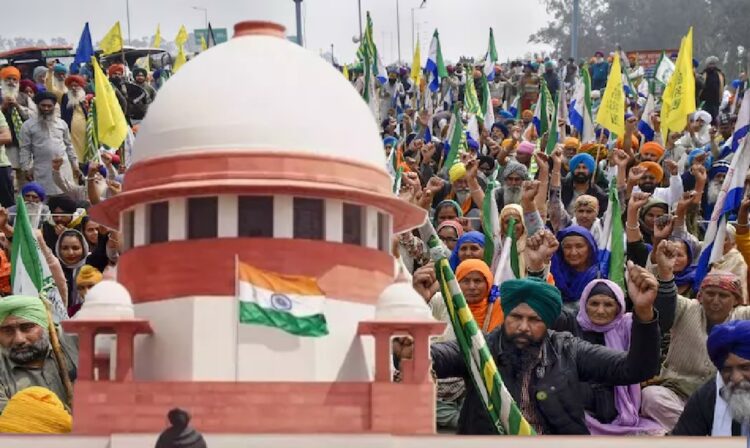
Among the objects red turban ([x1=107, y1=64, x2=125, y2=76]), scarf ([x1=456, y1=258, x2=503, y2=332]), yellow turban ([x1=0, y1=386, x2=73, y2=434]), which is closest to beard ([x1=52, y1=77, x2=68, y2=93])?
red turban ([x1=107, y1=64, x2=125, y2=76])

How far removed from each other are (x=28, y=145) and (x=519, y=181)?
268 inches

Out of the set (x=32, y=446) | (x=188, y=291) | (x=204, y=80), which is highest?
(x=204, y=80)

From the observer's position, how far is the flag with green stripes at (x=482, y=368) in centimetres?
890

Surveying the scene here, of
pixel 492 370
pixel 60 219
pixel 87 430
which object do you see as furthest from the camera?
pixel 60 219

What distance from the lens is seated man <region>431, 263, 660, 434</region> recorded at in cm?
917

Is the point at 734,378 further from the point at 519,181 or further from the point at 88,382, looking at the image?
the point at 519,181

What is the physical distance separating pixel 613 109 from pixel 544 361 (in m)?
12.1

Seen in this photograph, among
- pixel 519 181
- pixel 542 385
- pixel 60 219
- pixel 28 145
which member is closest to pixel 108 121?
pixel 28 145

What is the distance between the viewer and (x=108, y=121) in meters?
19.8

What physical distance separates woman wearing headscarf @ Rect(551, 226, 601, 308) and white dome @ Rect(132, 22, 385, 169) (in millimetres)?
4471

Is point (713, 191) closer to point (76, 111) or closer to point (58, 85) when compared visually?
point (76, 111)

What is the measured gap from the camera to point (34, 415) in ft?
29.7

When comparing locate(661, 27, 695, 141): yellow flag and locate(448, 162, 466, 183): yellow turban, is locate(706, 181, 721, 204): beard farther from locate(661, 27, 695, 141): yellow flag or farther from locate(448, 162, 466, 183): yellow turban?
locate(661, 27, 695, 141): yellow flag

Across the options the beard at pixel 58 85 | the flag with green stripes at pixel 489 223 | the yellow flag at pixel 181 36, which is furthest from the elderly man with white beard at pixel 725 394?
the yellow flag at pixel 181 36
